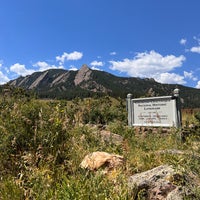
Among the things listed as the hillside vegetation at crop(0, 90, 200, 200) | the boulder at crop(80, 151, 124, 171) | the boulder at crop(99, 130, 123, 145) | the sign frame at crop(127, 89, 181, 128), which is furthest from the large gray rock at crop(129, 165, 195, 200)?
the sign frame at crop(127, 89, 181, 128)

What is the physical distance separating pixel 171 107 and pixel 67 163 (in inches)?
265

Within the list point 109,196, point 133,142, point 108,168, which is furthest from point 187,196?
point 133,142

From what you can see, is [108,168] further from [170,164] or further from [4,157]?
[4,157]

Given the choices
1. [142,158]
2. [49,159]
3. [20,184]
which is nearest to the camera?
[20,184]

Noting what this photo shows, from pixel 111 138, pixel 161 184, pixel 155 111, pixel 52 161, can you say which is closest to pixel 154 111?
pixel 155 111

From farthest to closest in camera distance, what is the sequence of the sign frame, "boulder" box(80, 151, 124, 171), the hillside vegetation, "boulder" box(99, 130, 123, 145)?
the sign frame → "boulder" box(99, 130, 123, 145) → "boulder" box(80, 151, 124, 171) → the hillside vegetation

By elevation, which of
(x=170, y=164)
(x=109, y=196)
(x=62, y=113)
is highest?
(x=62, y=113)

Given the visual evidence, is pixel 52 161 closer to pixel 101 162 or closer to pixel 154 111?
pixel 101 162

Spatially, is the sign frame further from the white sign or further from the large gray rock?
the large gray rock

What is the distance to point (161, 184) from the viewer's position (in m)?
3.73

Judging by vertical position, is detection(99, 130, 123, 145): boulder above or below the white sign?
below

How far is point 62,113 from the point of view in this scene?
5637 mm

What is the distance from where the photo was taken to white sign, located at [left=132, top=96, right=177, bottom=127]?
422 inches

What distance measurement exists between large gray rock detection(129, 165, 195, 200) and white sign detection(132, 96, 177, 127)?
6166 millimetres
